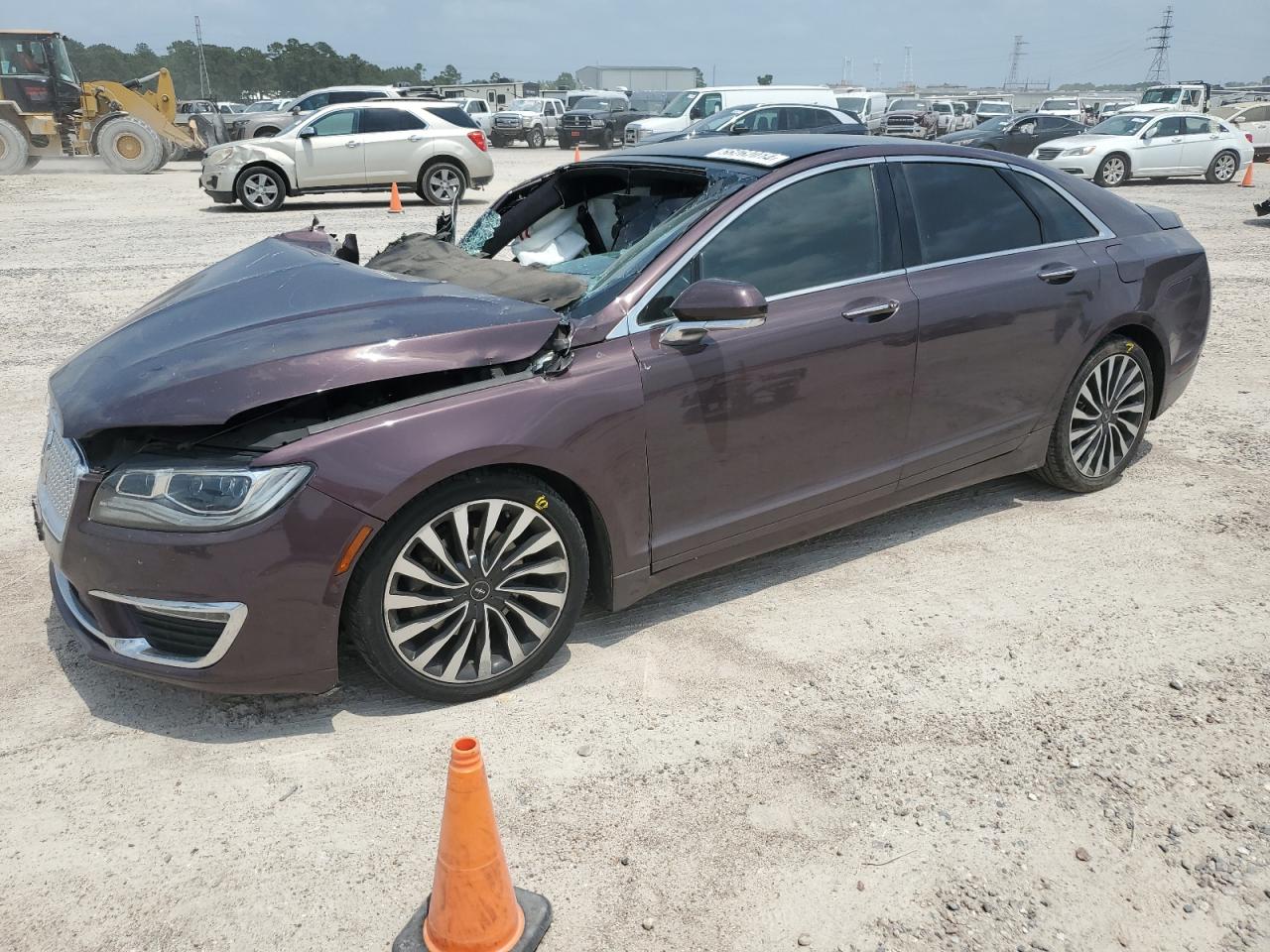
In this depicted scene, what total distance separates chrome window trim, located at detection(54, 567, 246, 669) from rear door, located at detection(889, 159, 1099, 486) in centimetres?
263

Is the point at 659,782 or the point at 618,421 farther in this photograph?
the point at 618,421

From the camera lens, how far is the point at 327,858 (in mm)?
2707

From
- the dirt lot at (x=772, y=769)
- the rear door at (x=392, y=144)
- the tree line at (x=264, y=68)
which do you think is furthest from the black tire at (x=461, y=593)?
the tree line at (x=264, y=68)

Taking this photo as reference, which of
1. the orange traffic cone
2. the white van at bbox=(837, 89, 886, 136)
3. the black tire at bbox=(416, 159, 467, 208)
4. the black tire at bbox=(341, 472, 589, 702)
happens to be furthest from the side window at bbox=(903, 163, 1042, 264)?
the white van at bbox=(837, 89, 886, 136)

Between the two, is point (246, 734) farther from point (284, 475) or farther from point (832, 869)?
point (832, 869)

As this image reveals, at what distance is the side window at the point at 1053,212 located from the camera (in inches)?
179

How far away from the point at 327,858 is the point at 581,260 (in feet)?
8.59

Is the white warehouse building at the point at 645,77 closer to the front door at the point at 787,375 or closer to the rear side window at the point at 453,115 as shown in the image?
the rear side window at the point at 453,115

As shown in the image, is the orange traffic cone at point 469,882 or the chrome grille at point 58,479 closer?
the orange traffic cone at point 469,882

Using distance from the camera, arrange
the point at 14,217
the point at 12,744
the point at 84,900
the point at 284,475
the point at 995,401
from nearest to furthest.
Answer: the point at 84,900 → the point at 284,475 → the point at 12,744 → the point at 995,401 → the point at 14,217

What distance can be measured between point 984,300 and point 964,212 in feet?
1.36

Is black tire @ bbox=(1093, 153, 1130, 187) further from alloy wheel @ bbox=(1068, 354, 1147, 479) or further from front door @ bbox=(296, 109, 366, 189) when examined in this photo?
alloy wheel @ bbox=(1068, 354, 1147, 479)

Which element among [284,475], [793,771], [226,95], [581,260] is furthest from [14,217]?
[226,95]

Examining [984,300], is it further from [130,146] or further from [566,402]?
[130,146]
